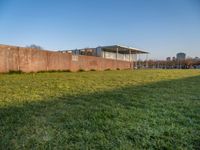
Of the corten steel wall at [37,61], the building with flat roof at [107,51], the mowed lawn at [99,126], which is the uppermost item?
the building with flat roof at [107,51]

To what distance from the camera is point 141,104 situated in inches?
94.3

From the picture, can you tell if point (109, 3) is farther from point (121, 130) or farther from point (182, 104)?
point (121, 130)

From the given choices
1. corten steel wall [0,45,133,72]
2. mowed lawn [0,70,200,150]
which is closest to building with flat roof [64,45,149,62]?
corten steel wall [0,45,133,72]

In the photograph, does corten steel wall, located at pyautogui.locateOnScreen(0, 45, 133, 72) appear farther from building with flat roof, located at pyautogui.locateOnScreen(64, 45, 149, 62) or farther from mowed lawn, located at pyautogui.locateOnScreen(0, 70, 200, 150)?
building with flat roof, located at pyautogui.locateOnScreen(64, 45, 149, 62)

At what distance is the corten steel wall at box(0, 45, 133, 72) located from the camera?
321 inches

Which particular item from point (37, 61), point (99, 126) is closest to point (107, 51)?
point (37, 61)

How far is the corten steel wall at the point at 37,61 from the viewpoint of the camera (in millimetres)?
8156

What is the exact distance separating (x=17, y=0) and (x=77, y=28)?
24.7ft

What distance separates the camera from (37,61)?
9.93 metres

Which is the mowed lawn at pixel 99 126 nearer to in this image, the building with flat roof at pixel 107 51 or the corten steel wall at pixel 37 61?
the corten steel wall at pixel 37 61

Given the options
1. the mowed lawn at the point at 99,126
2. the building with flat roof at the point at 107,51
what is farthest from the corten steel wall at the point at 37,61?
the building with flat roof at the point at 107,51

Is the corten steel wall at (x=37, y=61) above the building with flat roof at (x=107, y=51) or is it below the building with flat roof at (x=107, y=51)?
below

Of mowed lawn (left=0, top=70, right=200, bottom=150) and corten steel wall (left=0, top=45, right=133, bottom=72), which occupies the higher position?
corten steel wall (left=0, top=45, right=133, bottom=72)

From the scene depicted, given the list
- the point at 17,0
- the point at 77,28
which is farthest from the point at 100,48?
the point at 17,0
